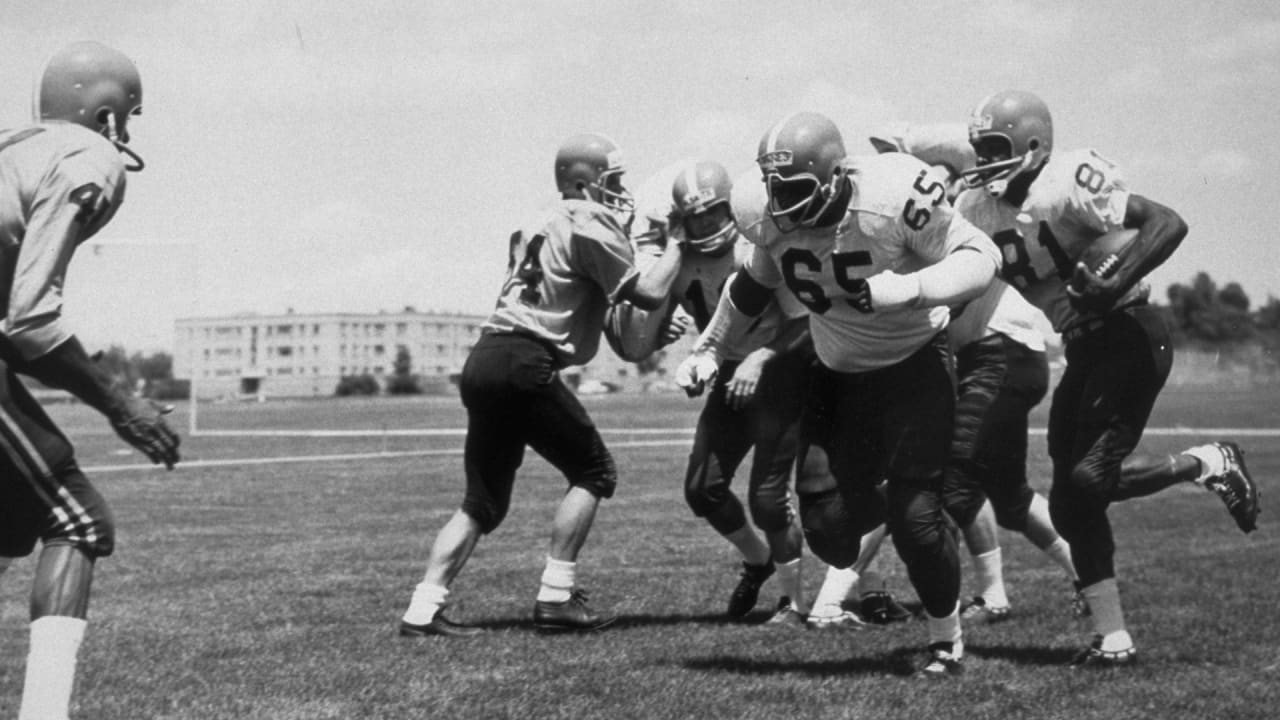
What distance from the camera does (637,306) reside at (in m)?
5.75

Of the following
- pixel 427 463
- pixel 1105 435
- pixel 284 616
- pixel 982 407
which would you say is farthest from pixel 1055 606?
pixel 427 463

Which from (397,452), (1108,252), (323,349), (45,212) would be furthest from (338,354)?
(45,212)

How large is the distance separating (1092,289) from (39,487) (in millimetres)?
3601

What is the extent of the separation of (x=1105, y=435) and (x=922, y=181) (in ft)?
4.50

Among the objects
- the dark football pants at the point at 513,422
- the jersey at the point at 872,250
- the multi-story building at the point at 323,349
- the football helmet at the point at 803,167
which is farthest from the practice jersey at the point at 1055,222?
the multi-story building at the point at 323,349

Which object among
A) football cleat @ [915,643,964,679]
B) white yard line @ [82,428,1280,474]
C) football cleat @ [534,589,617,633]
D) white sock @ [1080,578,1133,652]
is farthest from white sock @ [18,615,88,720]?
white yard line @ [82,428,1280,474]

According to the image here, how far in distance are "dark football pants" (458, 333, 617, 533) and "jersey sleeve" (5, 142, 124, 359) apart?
228 cm

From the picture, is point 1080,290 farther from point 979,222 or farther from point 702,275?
point 702,275

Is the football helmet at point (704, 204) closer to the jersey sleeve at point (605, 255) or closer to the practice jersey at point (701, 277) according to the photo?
the practice jersey at point (701, 277)

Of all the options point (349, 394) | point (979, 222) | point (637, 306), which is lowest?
point (349, 394)

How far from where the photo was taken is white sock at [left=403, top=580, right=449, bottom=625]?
18.5ft

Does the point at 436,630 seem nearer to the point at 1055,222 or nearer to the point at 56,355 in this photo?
the point at 56,355

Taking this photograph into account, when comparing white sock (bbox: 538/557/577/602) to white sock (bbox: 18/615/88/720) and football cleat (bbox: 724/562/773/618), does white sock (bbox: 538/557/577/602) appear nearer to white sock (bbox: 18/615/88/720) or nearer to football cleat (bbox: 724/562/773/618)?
football cleat (bbox: 724/562/773/618)

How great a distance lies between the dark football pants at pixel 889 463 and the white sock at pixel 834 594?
3.11 ft
